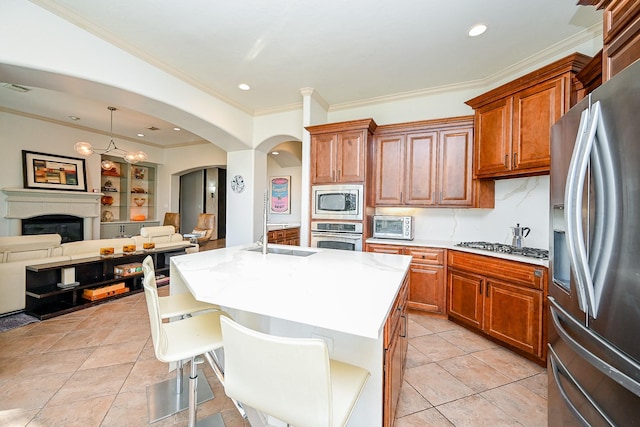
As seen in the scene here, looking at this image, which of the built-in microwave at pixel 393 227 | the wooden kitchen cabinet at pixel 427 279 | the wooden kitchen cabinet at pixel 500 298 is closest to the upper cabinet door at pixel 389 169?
the built-in microwave at pixel 393 227

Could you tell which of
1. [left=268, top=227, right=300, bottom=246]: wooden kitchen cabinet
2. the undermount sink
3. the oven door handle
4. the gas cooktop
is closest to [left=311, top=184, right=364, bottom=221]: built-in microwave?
the oven door handle

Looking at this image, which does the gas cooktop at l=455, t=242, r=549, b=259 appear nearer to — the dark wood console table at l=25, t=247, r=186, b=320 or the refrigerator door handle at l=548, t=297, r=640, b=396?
the refrigerator door handle at l=548, t=297, r=640, b=396

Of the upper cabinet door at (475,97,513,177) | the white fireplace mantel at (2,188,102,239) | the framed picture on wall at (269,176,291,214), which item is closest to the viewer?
the upper cabinet door at (475,97,513,177)

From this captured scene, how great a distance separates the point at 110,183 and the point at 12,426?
22.7 feet

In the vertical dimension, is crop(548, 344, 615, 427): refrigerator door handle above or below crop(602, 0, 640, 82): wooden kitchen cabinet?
below

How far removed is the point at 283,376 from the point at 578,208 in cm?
118

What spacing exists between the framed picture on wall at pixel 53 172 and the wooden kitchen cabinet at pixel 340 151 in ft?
18.9

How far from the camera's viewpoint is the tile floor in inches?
62.4

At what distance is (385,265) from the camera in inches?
70.4

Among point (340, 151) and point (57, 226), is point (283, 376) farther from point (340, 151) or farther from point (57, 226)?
point (57, 226)

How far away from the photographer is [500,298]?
7.93 feet

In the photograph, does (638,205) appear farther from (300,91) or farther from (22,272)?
(22,272)

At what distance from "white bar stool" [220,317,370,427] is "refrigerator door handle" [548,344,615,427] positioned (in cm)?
83

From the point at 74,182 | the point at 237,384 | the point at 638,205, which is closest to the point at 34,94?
the point at 74,182
